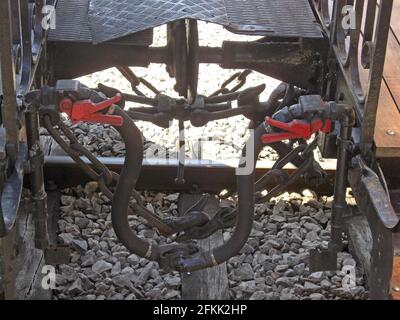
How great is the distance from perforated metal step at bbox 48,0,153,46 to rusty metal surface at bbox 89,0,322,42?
0.21ft

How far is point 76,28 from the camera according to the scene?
4.05 m

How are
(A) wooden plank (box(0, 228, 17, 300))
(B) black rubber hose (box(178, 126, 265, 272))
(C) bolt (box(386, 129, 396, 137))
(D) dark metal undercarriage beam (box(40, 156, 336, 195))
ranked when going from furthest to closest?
(D) dark metal undercarriage beam (box(40, 156, 336, 195)) < (C) bolt (box(386, 129, 396, 137)) < (B) black rubber hose (box(178, 126, 265, 272)) < (A) wooden plank (box(0, 228, 17, 300))

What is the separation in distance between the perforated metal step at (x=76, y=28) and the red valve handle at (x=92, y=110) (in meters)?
0.69

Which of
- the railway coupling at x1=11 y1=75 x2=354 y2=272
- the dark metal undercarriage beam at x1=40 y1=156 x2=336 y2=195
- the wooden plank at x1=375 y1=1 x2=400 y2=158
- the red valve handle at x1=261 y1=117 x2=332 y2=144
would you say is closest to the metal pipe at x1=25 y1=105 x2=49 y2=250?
the railway coupling at x1=11 y1=75 x2=354 y2=272

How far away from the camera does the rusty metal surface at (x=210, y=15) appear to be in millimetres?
3684

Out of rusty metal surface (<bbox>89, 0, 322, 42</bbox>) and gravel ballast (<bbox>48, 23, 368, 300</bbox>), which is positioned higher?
rusty metal surface (<bbox>89, 0, 322, 42</bbox>)

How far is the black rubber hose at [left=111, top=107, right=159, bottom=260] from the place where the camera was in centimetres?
325

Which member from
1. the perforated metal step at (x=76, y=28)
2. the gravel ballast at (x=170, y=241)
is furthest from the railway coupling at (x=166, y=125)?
the gravel ballast at (x=170, y=241)

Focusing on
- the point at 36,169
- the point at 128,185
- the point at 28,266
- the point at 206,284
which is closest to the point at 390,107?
the point at 206,284

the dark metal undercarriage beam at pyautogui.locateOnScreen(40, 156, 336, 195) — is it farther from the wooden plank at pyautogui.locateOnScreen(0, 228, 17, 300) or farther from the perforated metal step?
the wooden plank at pyautogui.locateOnScreen(0, 228, 17, 300)

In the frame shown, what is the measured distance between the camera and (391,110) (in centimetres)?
383

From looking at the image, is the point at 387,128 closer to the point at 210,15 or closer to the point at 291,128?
the point at 291,128
